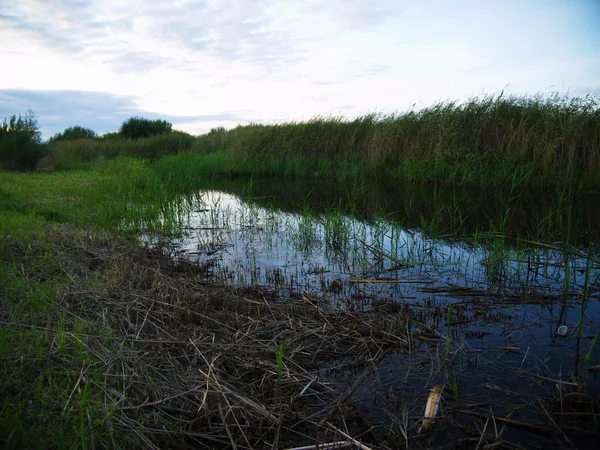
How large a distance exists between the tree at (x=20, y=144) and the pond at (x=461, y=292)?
431 inches

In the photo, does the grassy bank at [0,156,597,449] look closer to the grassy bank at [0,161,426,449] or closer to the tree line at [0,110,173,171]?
the grassy bank at [0,161,426,449]

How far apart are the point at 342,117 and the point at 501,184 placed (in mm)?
8803

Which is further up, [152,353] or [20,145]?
[20,145]

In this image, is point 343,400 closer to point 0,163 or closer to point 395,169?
point 395,169

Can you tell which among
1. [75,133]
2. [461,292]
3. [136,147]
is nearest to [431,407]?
[461,292]

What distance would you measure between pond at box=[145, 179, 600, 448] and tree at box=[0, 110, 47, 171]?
35.9 ft

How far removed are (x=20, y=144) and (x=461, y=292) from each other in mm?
16998

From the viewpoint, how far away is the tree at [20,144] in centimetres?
1555

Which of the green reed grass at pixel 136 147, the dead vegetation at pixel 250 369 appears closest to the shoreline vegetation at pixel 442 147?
the green reed grass at pixel 136 147

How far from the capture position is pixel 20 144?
15773 mm

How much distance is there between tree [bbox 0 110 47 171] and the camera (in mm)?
15555

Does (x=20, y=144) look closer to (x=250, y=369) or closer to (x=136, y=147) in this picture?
(x=136, y=147)

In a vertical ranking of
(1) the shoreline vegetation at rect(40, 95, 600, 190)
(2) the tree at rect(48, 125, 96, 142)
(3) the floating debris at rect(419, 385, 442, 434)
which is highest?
(2) the tree at rect(48, 125, 96, 142)

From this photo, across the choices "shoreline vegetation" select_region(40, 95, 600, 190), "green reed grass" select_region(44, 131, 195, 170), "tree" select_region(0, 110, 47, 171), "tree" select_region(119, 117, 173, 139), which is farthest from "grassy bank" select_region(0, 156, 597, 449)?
"tree" select_region(119, 117, 173, 139)
